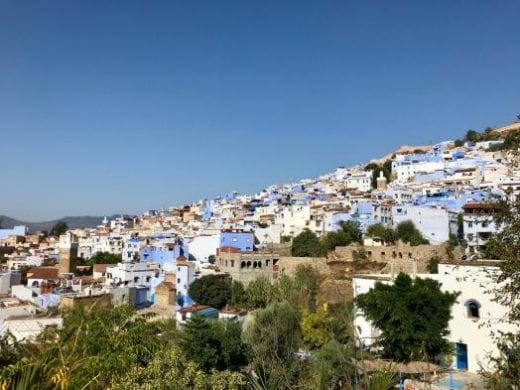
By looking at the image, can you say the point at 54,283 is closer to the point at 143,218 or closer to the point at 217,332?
the point at 217,332

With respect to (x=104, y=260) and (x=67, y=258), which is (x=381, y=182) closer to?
(x=104, y=260)

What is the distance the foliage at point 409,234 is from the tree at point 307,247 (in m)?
6.14

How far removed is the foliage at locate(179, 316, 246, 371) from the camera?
1648cm

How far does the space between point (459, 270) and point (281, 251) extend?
21.9m

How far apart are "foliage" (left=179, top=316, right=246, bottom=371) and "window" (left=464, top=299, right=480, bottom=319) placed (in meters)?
8.54

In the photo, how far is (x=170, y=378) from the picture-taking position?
7445 mm

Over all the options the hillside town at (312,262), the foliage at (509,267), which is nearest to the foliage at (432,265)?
the hillside town at (312,262)

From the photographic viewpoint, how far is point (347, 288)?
28078 millimetres

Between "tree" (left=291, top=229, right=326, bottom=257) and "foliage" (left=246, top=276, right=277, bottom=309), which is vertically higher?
"tree" (left=291, top=229, right=326, bottom=257)

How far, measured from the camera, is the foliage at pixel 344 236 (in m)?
35.1

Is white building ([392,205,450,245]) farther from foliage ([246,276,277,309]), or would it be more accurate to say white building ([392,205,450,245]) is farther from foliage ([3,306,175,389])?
foliage ([3,306,175,389])

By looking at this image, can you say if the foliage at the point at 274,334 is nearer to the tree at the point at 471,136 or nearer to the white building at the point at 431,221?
the white building at the point at 431,221

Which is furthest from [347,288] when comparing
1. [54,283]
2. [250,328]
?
[54,283]

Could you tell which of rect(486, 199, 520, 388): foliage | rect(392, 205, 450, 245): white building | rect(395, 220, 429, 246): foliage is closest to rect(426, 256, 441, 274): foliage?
rect(395, 220, 429, 246): foliage
